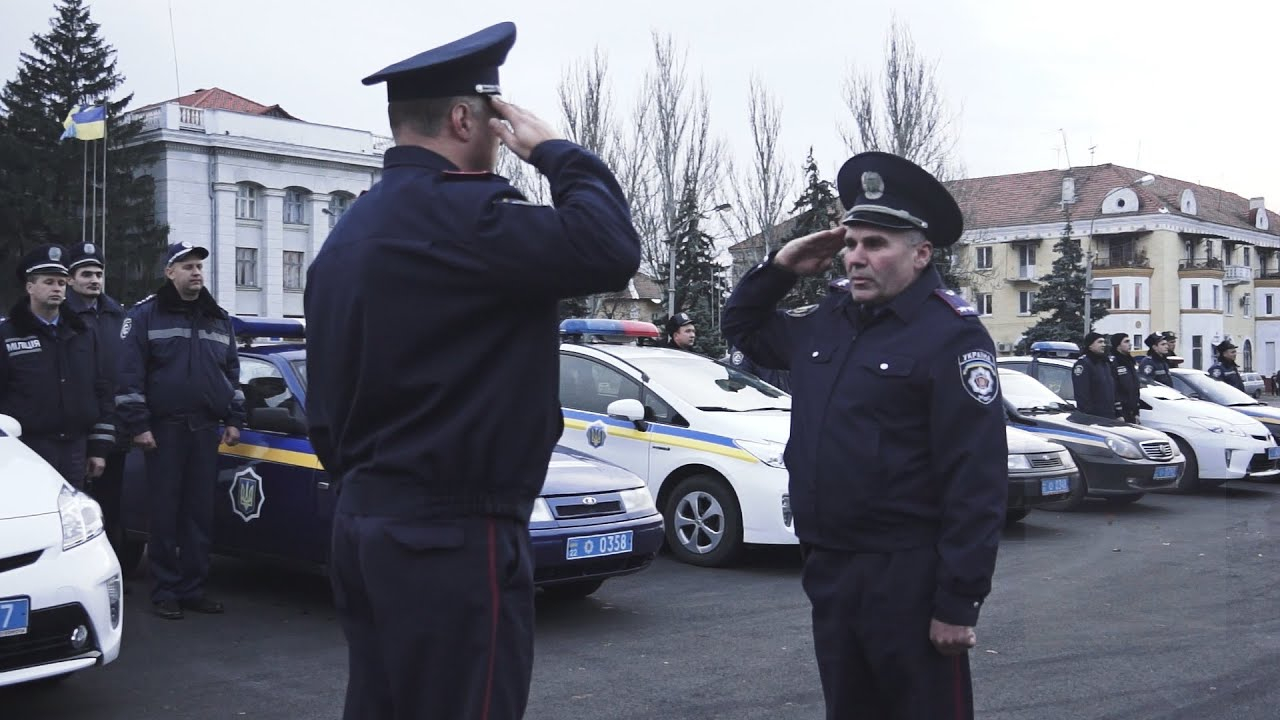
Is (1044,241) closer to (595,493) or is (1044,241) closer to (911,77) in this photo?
(911,77)

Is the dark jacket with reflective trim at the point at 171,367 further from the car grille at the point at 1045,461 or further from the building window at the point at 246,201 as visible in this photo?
the building window at the point at 246,201

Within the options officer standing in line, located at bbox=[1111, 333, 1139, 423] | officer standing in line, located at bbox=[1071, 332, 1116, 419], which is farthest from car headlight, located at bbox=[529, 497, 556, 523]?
officer standing in line, located at bbox=[1111, 333, 1139, 423]

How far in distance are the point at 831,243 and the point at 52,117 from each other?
5545 centimetres

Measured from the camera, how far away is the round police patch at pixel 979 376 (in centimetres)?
317

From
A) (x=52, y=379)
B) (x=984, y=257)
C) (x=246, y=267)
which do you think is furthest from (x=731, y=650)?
(x=984, y=257)

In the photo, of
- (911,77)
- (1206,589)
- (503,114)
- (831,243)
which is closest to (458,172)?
(503,114)

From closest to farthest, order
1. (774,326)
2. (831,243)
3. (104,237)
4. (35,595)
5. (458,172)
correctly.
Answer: (458,172) → (831,243) → (774,326) → (35,595) → (104,237)

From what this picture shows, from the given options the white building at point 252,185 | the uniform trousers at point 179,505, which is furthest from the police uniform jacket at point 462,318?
the white building at point 252,185

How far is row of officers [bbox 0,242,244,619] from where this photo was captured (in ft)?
22.8

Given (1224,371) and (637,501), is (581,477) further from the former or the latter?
(1224,371)

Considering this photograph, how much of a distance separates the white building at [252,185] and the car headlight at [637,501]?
157ft

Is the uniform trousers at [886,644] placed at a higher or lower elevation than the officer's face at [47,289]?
lower

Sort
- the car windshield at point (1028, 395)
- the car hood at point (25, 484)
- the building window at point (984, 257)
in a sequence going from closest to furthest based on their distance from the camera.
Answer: the car hood at point (25, 484) < the car windshield at point (1028, 395) < the building window at point (984, 257)

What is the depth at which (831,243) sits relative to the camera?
139 inches
